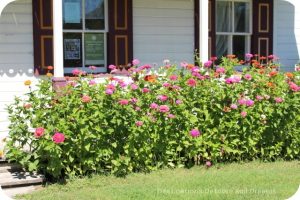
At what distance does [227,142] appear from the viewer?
6.80 meters

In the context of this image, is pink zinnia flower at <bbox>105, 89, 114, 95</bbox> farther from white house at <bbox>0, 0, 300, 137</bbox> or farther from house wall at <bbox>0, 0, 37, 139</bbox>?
house wall at <bbox>0, 0, 37, 139</bbox>

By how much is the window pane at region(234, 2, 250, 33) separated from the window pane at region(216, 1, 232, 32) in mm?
148

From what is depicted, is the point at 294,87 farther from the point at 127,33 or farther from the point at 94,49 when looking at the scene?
the point at 94,49

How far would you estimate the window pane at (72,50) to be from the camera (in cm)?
921

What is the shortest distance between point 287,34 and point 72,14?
489cm

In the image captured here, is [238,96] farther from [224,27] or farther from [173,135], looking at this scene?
[224,27]

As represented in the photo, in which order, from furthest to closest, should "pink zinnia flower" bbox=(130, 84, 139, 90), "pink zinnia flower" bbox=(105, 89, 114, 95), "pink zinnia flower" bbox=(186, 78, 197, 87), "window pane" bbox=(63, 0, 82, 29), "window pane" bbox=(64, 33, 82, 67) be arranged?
"window pane" bbox=(64, 33, 82, 67)
"window pane" bbox=(63, 0, 82, 29)
"pink zinnia flower" bbox=(186, 78, 197, 87)
"pink zinnia flower" bbox=(130, 84, 139, 90)
"pink zinnia flower" bbox=(105, 89, 114, 95)

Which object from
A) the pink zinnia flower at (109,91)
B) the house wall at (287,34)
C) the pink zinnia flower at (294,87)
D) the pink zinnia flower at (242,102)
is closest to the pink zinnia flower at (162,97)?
the pink zinnia flower at (109,91)

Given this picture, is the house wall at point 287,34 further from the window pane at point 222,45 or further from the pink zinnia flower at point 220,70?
the pink zinnia flower at point 220,70

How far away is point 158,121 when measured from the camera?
6434mm

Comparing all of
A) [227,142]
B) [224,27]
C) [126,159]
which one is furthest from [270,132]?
[224,27]

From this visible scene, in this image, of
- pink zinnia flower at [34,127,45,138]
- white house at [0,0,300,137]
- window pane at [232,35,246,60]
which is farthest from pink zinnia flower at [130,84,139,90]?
window pane at [232,35,246,60]

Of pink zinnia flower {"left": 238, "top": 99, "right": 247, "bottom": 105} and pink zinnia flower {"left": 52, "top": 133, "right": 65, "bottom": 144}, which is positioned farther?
pink zinnia flower {"left": 238, "top": 99, "right": 247, "bottom": 105}

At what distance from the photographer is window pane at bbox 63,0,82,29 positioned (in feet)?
29.9
